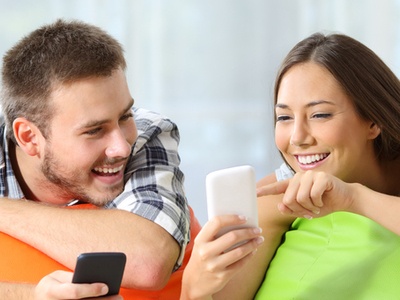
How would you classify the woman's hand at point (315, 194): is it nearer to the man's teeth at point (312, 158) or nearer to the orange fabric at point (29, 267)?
the man's teeth at point (312, 158)

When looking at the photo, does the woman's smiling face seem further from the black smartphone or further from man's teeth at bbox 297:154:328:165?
the black smartphone

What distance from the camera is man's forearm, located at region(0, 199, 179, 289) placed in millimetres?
1840

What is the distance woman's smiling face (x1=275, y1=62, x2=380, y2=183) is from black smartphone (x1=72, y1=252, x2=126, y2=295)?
557 mm

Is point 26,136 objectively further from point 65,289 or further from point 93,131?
point 65,289

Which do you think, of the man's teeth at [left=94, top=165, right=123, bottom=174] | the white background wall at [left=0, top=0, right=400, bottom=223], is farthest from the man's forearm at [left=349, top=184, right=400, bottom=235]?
the white background wall at [left=0, top=0, right=400, bottom=223]

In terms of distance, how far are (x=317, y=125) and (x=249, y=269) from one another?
37 centimetres

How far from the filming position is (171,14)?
4043 mm

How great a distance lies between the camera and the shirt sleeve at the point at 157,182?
6.27ft

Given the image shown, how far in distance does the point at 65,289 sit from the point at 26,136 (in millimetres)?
710

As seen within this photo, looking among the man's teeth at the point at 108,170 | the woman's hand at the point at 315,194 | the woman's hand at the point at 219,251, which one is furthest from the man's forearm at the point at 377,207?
the man's teeth at the point at 108,170

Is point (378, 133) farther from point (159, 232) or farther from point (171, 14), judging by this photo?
point (171, 14)

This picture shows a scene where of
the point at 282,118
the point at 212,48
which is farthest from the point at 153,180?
the point at 212,48

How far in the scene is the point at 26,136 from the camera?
83.0 inches

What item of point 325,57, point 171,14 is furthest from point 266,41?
point 325,57
